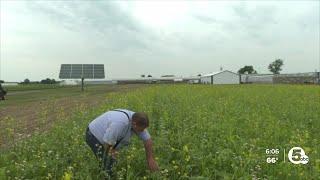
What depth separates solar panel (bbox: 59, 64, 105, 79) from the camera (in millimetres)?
85312

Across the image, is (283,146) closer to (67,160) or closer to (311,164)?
(311,164)

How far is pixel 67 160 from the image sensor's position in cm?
805

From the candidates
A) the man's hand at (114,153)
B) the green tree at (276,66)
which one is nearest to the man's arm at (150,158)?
the man's hand at (114,153)

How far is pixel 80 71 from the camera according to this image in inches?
3369

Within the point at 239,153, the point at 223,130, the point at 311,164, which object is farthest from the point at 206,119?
the point at 311,164

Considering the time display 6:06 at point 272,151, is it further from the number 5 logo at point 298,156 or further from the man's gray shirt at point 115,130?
the man's gray shirt at point 115,130

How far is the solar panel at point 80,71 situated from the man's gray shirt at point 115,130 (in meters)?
78.0

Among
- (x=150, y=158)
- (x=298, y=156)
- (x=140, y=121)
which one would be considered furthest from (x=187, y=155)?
(x=298, y=156)

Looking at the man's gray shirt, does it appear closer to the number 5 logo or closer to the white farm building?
the number 5 logo

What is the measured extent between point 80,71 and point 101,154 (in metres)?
79.6

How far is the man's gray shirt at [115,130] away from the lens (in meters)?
6.80

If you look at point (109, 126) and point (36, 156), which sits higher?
point (109, 126)

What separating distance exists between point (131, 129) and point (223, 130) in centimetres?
405

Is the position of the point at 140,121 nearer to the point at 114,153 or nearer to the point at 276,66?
the point at 114,153
